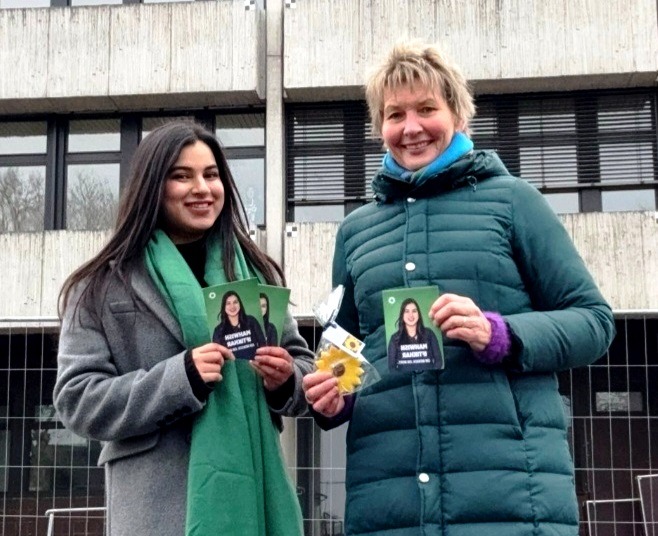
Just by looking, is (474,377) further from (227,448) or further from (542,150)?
(542,150)

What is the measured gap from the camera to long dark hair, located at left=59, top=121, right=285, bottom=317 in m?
3.28

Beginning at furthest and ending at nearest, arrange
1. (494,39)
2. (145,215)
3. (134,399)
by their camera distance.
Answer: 1. (494,39)
2. (145,215)
3. (134,399)

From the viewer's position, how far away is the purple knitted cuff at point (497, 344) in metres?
2.84

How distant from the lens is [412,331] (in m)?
2.87

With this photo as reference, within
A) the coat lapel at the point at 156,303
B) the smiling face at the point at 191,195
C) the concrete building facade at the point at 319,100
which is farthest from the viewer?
the concrete building facade at the point at 319,100

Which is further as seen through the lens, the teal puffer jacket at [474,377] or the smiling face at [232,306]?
the smiling face at [232,306]

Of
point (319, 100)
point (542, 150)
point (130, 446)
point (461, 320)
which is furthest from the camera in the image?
point (319, 100)

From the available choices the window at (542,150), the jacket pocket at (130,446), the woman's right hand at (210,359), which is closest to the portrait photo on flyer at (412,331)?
the woman's right hand at (210,359)

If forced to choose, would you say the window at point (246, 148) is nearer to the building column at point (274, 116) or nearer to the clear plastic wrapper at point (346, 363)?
the building column at point (274, 116)

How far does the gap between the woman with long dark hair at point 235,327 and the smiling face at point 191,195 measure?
41 cm

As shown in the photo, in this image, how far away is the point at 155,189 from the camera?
334 centimetres

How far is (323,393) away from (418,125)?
2.63ft

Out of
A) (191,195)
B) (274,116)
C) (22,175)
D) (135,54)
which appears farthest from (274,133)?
(191,195)

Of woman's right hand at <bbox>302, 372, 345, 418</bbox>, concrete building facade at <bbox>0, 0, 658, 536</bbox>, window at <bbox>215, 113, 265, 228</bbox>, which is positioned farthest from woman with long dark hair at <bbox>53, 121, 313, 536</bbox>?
window at <bbox>215, 113, 265, 228</bbox>
